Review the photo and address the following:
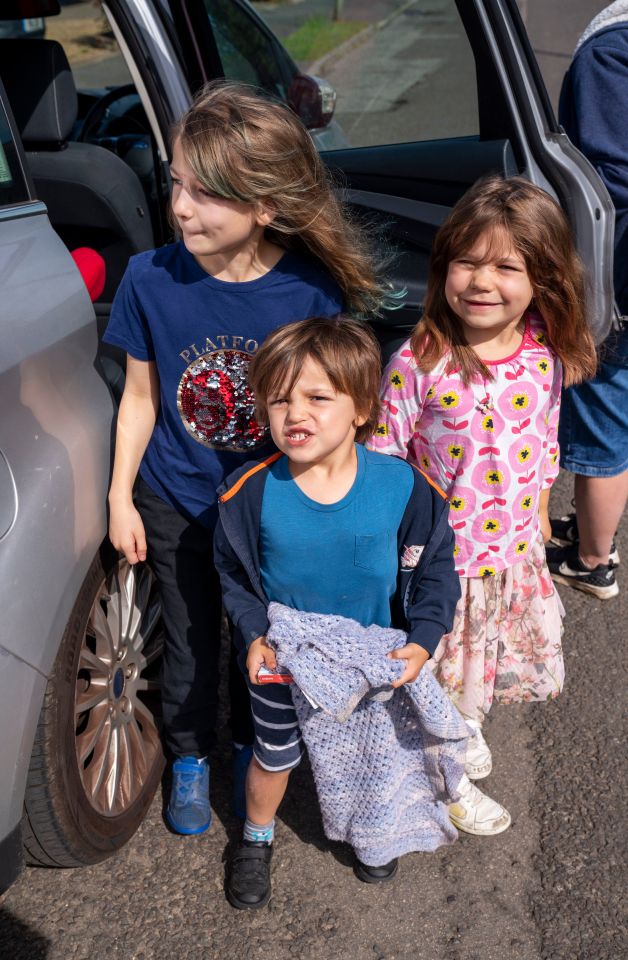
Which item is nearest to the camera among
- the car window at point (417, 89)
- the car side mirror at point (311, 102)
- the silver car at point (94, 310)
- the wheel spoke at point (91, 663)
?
the silver car at point (94, 310)

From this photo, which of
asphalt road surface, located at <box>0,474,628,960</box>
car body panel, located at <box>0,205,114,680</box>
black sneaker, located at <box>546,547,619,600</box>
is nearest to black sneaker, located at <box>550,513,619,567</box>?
black sneaker, located at <box>546,547,619,600</box>

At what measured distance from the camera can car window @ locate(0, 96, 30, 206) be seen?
2117 millimetres

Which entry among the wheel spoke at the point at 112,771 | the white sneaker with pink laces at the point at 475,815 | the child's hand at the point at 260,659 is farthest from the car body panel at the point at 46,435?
the white sneaker with pink laces at the point at 475,815

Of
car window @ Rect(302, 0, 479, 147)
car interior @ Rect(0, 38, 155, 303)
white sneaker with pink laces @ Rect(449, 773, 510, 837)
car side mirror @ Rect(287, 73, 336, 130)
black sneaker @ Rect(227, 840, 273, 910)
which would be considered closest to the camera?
black sneaker @ Rect(227, 840, 273, 910)

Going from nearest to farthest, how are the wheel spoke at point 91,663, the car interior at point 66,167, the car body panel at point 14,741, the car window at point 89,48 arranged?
the car body panel at point 14,741
the wheel spoke at point 91,663
the car interior at point 66,167
the car window at point 89,48

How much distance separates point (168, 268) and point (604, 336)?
116 cm

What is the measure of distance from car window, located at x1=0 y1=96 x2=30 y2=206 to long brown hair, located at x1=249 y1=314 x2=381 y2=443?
2.22 ft

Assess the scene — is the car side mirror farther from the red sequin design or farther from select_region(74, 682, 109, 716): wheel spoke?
select_region(74, 682, 109, 716): wheel spoke

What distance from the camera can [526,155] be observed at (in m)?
2.51

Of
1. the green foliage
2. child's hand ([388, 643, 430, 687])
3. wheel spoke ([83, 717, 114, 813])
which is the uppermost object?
child's hand ([388, 643, 430, 687])

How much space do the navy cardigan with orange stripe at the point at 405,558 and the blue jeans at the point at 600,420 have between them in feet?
3.67

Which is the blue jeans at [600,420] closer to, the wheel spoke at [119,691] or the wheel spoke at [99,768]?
the wheel spoke at [119,691]

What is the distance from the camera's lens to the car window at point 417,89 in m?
2.78

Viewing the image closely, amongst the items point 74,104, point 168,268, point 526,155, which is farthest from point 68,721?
point 74,104
